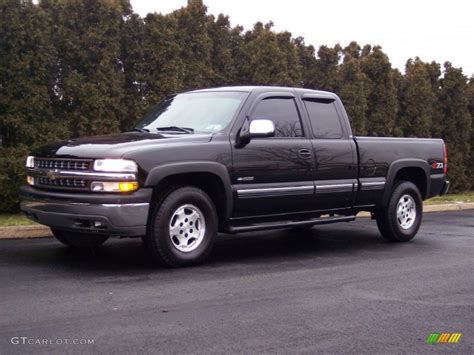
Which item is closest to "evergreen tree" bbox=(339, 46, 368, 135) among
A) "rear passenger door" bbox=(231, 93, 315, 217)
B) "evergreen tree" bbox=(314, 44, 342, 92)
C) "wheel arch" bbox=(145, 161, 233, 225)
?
"evergreen tree" bbox=(314, 44, 342, 92)

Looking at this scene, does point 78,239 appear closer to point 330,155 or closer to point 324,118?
point 330,155

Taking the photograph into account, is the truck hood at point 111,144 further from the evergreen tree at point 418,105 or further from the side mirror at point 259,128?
the evergreen tree at point 418,105

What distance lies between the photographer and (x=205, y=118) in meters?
7.13

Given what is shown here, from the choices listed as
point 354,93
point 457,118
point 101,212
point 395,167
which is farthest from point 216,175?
point 457,118

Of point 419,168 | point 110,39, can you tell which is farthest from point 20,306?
point 110,39

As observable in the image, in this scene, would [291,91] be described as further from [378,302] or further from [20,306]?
[20,306]

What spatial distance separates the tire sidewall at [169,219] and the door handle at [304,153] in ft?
4.63

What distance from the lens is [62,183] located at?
6.20 meters

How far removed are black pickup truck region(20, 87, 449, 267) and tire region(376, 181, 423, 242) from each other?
2 cm

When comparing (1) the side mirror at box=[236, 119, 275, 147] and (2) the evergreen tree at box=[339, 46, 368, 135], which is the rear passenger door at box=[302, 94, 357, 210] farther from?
(2) the evergreen tree at box=[339, 46, 368, 135]

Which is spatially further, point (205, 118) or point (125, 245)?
point (125, 245)

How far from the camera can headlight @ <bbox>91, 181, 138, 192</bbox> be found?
5.91 meters

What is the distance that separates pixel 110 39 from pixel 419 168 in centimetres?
580
